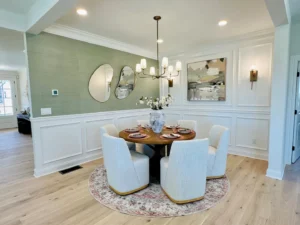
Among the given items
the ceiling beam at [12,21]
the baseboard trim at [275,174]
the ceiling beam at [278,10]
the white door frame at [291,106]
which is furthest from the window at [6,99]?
the white door frame at [291,106]

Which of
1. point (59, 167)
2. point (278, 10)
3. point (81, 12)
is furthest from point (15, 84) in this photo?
point (278, 10)

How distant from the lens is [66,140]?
132 inches

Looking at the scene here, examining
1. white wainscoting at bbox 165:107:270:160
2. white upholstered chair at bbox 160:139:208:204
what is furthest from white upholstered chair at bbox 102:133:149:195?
white wainscoting at bbox 165:107:270:160

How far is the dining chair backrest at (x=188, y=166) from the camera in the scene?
1.98 meters

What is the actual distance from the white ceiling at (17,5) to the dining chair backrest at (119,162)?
2123 millimetres

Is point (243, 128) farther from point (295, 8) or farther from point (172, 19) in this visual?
point (172, 19)

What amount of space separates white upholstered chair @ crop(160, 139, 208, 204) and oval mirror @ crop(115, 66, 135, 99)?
2.58 meters

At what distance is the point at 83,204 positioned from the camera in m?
2.19

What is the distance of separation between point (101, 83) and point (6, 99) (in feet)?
21.4

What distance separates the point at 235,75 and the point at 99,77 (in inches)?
119

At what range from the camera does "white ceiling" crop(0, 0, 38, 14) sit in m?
2.31

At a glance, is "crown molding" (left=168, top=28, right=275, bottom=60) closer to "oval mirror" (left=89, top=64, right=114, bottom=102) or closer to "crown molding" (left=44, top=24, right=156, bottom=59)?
"crown molding" (left=44, top=24, right=156, bottom=59)

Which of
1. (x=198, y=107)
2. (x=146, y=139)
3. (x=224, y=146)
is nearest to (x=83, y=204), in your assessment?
(x=146, y=139)

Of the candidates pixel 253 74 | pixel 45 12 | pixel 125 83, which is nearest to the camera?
pixel 45 12
